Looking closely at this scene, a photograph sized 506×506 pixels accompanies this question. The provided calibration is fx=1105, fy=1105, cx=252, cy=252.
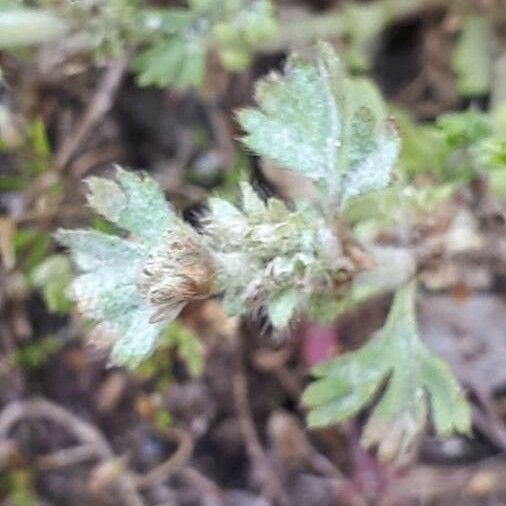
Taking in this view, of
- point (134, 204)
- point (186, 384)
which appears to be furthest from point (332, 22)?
point (134, 204)

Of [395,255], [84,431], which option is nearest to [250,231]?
[395,255]

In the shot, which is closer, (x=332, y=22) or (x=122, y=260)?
(x=122, y=260)

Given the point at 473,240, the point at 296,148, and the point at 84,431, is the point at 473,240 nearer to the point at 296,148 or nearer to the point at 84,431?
the point at 296,148

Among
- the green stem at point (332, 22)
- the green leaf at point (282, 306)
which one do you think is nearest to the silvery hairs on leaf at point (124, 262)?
the green leaf at point (282, 306)

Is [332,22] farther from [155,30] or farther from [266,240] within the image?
[266,240]

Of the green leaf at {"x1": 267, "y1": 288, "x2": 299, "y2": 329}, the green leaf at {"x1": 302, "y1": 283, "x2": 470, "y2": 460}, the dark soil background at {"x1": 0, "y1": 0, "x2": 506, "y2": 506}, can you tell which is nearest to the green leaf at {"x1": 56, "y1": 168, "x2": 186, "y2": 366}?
the green leaf at {"x1": 267, "y1": 288, "x2": 299, "y2": 329}

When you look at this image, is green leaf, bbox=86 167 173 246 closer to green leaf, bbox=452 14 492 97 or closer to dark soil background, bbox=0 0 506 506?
dark soil background, bbox=0 0 506 506
